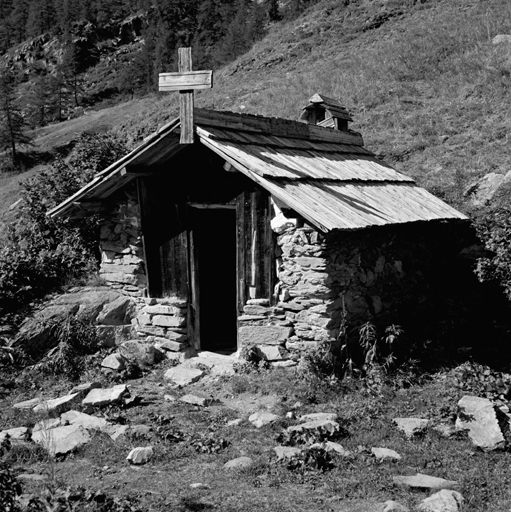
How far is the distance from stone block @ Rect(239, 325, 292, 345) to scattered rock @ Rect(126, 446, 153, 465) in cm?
306

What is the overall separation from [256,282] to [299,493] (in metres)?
4.15

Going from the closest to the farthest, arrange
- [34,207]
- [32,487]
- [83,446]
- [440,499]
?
1. [440,499]
2. [32,487]
3. [83,446]
4. [34,207]

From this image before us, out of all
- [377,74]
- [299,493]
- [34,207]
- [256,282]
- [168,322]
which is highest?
[377,74]

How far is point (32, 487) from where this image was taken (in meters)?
5.60

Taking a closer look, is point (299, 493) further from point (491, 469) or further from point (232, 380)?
point (232, 380)

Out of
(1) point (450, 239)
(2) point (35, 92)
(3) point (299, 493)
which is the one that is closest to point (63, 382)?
(3) point (299, 493)

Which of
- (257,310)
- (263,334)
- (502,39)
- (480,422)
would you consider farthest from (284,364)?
(502,39)

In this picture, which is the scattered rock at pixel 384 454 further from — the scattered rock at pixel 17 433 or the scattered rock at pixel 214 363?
the scattered rock at pixel 17 433

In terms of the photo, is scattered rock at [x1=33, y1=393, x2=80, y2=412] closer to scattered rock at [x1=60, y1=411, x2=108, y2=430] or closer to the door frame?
scattered rock at [x1=60, y1=411, x2=108, y2=430]

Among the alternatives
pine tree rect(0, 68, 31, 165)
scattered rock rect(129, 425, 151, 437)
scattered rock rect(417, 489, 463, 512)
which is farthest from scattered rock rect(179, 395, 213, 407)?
pine tree rect(0, 68, 31, 165)

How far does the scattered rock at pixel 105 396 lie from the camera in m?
7.89

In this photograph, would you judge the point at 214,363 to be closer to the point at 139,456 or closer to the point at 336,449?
the point at 139,456

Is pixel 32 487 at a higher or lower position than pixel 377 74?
lower

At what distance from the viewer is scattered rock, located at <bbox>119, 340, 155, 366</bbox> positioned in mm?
9773
